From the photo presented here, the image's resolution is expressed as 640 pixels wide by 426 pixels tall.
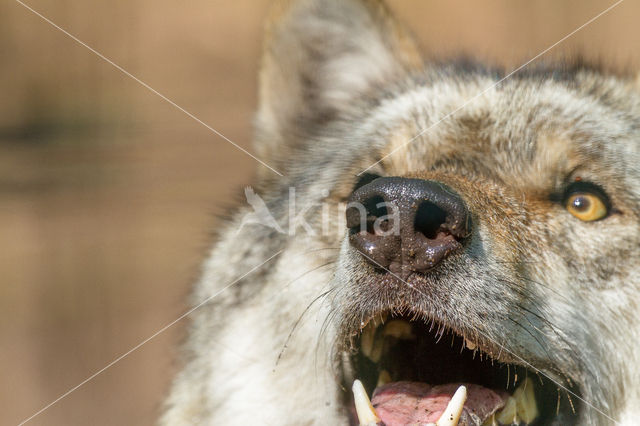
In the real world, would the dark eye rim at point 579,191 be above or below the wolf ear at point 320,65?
below

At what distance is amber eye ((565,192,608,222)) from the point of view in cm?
274

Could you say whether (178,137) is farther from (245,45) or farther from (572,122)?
(572,122)

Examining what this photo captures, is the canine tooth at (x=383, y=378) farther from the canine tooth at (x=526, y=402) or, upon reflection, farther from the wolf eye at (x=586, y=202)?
the wolf eye at (x=586, y=202)

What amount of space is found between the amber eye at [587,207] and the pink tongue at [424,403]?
643mm

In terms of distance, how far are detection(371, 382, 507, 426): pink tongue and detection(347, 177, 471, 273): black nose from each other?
473 millimetres

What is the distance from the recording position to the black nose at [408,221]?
2250 millimetres

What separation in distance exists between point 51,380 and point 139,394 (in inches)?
23.0

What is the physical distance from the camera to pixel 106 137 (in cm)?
573

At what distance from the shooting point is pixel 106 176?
5684 millimetres

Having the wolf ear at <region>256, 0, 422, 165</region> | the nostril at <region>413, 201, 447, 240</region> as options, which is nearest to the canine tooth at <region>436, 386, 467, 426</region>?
the nostril at <region>413, 201, 447, 240</region>

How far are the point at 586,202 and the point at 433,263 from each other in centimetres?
75

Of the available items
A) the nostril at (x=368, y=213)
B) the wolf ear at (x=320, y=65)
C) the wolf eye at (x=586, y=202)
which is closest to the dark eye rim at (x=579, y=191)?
the wolf eye at (x=586, y=202)

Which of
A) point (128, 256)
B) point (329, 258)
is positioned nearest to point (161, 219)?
point (128, 256)

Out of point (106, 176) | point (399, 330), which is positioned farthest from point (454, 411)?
point (106, 176)
